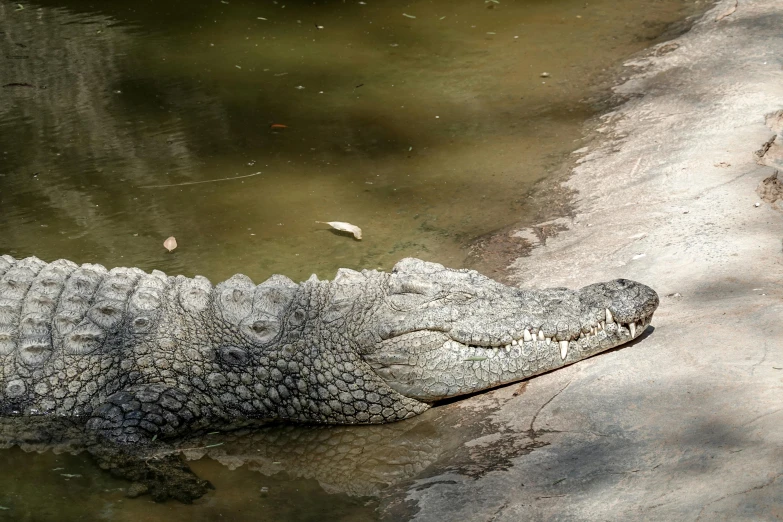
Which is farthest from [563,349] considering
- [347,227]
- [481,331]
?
[347,227]

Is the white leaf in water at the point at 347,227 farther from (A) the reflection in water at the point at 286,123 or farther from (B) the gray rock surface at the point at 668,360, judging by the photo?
(B) the gray rock surface at the point at 668,360

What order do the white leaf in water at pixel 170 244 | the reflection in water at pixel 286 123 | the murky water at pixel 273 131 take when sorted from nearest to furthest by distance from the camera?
1. the murky water at pixel 273 131
2. the white leaf in water at pixel 170 244
3. the reflection in water at pixel 286 123

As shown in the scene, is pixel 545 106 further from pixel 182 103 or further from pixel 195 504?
pixel 195 504

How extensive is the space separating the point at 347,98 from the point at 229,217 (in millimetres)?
2032

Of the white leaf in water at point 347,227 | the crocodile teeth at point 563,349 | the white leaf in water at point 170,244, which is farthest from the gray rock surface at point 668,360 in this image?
the white leaf in water at point 170,244

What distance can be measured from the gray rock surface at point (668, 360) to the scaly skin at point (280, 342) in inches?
8.4

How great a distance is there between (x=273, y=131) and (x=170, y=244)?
1.74m

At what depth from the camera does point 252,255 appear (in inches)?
221

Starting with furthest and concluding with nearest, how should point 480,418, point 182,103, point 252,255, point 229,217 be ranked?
1. point 182,103
2. point 229,217
3. point 252,255
4. point 480,418

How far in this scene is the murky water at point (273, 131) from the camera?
558 centimetres

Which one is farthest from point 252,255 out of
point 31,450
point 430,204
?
point 31,450

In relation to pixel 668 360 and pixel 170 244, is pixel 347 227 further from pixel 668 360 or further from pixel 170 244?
pixel 668 360

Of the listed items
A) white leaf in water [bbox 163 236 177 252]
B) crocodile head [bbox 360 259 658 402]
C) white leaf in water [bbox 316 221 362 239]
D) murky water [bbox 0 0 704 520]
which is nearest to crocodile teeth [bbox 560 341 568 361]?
crocodile head [bbox 360 259 658 402]

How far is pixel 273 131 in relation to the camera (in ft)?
23.4
